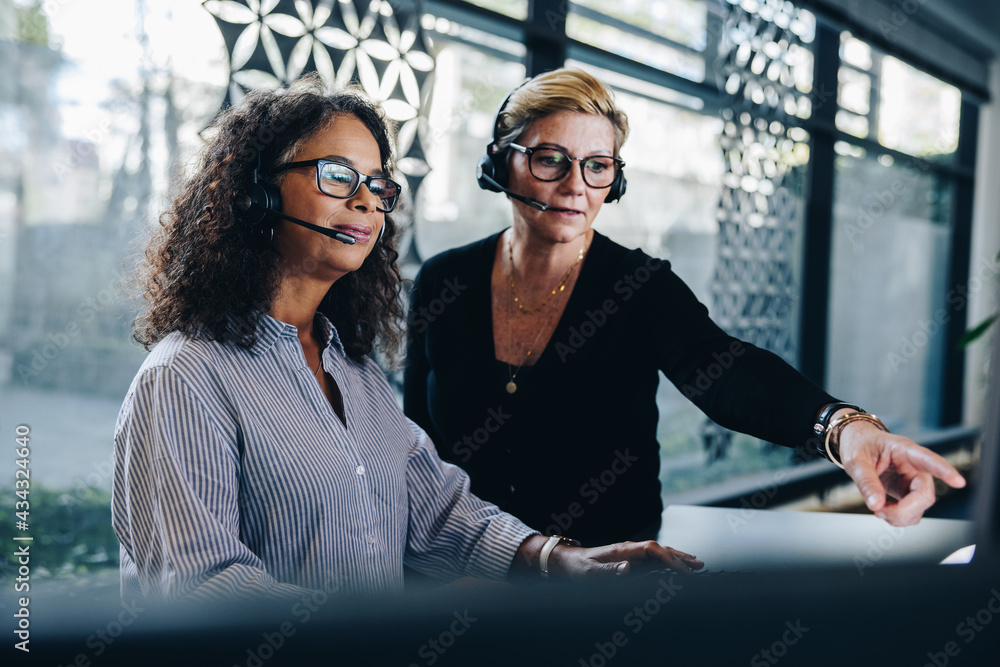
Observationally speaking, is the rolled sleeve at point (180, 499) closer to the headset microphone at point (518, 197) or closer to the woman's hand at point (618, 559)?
the woman's hand at point (618, 559)

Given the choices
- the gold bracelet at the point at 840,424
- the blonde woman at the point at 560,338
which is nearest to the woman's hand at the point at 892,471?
the gold bracelet at the point at 840,424

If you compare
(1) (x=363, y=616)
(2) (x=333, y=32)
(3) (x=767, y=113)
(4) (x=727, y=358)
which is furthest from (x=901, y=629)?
(3) (x=767, y=113)

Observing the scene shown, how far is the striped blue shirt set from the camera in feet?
3.10

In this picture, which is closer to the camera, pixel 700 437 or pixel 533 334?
pixel 533 334

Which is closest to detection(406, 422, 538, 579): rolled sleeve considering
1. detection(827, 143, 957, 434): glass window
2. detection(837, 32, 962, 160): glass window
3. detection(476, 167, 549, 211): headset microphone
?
detection(476, 167, 549, 211): headset microphone

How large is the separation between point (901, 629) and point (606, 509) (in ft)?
4.16

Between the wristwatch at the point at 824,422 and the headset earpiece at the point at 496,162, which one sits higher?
the headset earpiece at the point at 496,162

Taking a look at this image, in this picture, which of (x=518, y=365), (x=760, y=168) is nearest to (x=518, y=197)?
(x=518, y=365)

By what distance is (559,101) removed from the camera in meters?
1.45

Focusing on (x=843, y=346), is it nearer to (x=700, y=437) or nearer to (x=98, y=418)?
(x=700, y=437)

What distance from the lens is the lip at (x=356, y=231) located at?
1.19 meters

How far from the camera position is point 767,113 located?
4.21 metres

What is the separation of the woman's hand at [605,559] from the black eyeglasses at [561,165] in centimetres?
67

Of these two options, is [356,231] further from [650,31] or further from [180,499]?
[650,31]
